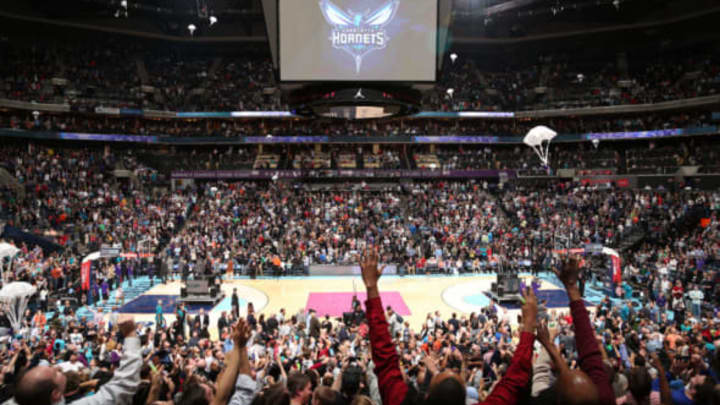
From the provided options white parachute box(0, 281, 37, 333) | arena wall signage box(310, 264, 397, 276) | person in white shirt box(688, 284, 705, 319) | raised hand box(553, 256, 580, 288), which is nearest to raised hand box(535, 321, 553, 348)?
raised hand box(553, 256, 580, 288)

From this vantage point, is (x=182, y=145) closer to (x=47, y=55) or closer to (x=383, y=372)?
(x=47, y=55)

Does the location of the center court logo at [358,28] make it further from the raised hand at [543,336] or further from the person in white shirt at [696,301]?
the person in white shirt at [696,301]

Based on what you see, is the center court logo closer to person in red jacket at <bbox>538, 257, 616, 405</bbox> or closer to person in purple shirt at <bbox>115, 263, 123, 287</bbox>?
person in red jacket at <bbox>538, 257, 616, 405</bbox>

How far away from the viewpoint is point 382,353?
2498 mm

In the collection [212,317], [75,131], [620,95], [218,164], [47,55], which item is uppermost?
[47,55]

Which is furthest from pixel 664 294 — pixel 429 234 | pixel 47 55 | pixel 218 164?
pixel 47 55

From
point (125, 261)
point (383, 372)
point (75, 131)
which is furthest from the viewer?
point (75, 131)

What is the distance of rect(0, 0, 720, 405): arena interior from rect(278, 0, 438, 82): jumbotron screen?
0.10 ft

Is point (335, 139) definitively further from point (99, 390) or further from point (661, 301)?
point (99, 390)

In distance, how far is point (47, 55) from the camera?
36.1 m

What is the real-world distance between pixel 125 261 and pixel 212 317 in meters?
8.43

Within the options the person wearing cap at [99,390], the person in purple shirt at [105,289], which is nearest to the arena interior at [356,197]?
the person wearing cap at [99,390]

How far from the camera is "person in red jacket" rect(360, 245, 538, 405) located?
213cm

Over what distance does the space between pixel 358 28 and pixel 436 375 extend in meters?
4.96
